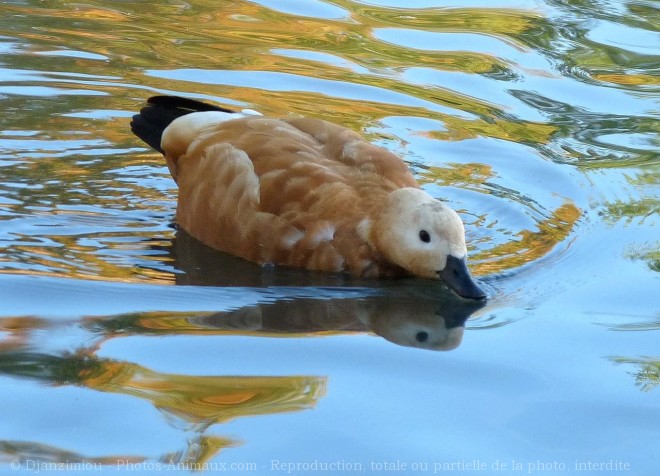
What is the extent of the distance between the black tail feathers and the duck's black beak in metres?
2.20

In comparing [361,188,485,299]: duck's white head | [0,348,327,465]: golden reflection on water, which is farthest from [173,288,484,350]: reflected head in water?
[0,348,327,465]: golden reflection on water

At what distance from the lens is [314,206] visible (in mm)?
7180

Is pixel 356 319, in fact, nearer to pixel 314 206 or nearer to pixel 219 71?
pixel 314 206

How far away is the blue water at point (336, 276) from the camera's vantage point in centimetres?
510

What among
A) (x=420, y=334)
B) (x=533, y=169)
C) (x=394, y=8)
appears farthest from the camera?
(x=394, y=8)

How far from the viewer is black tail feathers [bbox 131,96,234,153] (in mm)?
8352

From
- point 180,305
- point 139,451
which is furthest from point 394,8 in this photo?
point 139,451

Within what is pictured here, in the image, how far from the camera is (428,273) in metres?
7.01

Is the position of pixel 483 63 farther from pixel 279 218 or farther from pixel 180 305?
pixel 180 305

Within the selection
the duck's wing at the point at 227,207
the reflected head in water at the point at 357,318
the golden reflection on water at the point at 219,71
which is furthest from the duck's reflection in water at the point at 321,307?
the golden reflection on water at the point at 219,71

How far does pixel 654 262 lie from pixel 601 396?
6.62 ft

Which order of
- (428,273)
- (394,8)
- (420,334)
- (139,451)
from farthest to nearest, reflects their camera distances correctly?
(394,8) → (428,273) → (420,334) → (139,451)

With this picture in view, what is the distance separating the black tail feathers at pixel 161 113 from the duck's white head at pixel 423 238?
178 cm

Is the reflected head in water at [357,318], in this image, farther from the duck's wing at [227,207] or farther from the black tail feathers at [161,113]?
the black tail feathers at [161,113]
